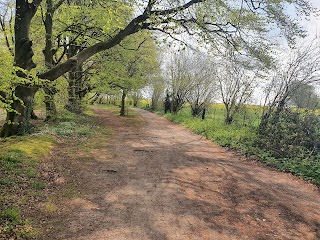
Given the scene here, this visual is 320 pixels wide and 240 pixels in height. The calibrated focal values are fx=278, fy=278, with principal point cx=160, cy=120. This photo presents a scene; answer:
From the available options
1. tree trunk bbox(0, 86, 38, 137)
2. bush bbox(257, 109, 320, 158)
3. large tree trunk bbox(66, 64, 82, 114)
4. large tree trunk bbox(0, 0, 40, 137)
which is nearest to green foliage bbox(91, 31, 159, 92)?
large tree trunk bbox(66, 64, 82, 114)

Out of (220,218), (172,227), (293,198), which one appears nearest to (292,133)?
(293,198)

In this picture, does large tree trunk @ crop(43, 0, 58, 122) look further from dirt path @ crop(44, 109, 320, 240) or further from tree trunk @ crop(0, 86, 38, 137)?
dirt path @ crop(44, 109, 320, 240)

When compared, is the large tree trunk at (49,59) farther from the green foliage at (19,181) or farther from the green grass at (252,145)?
the green grass at (252,145)

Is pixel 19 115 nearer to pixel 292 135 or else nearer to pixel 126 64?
pixel 292 135

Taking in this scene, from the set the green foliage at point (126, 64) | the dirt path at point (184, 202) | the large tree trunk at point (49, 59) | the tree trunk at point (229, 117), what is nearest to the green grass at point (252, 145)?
the tree trunk at point (229, 117)

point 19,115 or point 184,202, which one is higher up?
point 19,115

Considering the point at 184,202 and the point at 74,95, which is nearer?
the point at 184,202

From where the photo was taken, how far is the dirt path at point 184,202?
477cm

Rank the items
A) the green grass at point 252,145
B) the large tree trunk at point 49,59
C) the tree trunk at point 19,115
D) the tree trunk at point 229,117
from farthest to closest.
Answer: the tree trunk at point 229,117
the large tree trunk at point 49,59
the tree trunk at point 19,115
the green grass at point 252,145

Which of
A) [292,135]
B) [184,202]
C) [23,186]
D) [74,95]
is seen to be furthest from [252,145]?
[74,95]

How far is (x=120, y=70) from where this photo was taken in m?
20.0

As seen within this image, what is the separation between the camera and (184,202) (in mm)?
6004

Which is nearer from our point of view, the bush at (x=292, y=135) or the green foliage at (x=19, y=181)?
the green foliage at (x=19, y=181)

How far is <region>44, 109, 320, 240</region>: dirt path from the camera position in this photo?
15.6 ft
